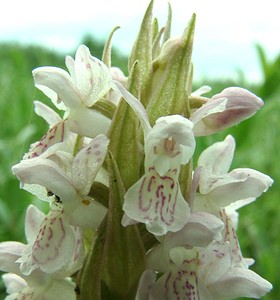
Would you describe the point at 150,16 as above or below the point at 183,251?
above

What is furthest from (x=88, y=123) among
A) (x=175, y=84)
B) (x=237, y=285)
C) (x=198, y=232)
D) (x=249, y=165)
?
(x=249, y=165)

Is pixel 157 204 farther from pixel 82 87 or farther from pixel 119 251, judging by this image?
pixel 82 87

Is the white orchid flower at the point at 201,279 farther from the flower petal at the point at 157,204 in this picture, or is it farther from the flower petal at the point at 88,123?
the flower petal at the point at 88,123

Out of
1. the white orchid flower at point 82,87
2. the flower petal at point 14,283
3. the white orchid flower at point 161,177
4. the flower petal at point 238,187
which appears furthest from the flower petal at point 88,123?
the flower petal at point 14,283

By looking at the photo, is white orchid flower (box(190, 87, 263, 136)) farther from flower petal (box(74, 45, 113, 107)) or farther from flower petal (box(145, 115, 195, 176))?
flower petal (box(74, 45, 113, 107))

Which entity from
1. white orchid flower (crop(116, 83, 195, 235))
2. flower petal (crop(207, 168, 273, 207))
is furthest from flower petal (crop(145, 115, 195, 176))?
flower petal (crop(207, 168, 273, 207))

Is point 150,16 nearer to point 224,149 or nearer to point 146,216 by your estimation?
point 224,149

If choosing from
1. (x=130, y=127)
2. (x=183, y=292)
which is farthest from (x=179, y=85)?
(x=183, y=292)
